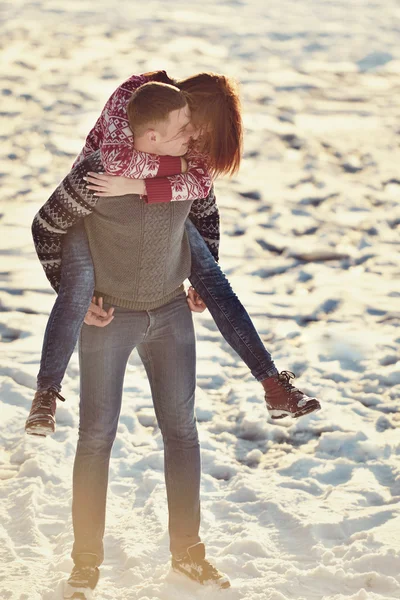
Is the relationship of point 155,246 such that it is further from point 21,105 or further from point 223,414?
point 21,105

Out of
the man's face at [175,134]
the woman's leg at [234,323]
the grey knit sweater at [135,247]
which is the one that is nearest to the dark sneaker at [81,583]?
the woman's leg at [234,323]

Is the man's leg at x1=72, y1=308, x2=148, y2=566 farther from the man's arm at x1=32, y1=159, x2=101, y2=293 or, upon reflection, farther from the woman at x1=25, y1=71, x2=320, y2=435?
the man's arm at x1=32, y1=159, x2=101, y2=293

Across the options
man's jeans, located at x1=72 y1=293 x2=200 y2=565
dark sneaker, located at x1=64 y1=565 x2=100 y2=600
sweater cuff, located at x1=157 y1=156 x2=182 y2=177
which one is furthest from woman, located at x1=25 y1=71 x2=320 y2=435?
dark sneaker, located at x1=64 y1=565 x2=100 y2=600

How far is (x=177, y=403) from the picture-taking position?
3.30 meters

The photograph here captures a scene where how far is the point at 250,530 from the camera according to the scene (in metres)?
3.94

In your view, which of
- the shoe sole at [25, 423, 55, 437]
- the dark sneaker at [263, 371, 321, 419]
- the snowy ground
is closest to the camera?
the shoe sole at [25, 423, 55, 437]

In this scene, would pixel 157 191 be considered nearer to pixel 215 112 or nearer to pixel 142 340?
pixel 215 112

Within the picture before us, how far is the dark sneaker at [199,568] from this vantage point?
3.43 metres

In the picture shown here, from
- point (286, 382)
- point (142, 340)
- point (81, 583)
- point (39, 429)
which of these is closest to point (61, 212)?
point (142, 340)

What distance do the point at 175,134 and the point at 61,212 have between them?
0.44 meters

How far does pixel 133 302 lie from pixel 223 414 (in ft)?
6.90

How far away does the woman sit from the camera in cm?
292

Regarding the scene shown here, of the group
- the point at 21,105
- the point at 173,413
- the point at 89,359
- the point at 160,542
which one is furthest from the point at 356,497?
the point at 21,105

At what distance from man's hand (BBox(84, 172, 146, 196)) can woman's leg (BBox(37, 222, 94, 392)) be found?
191 millimetres
